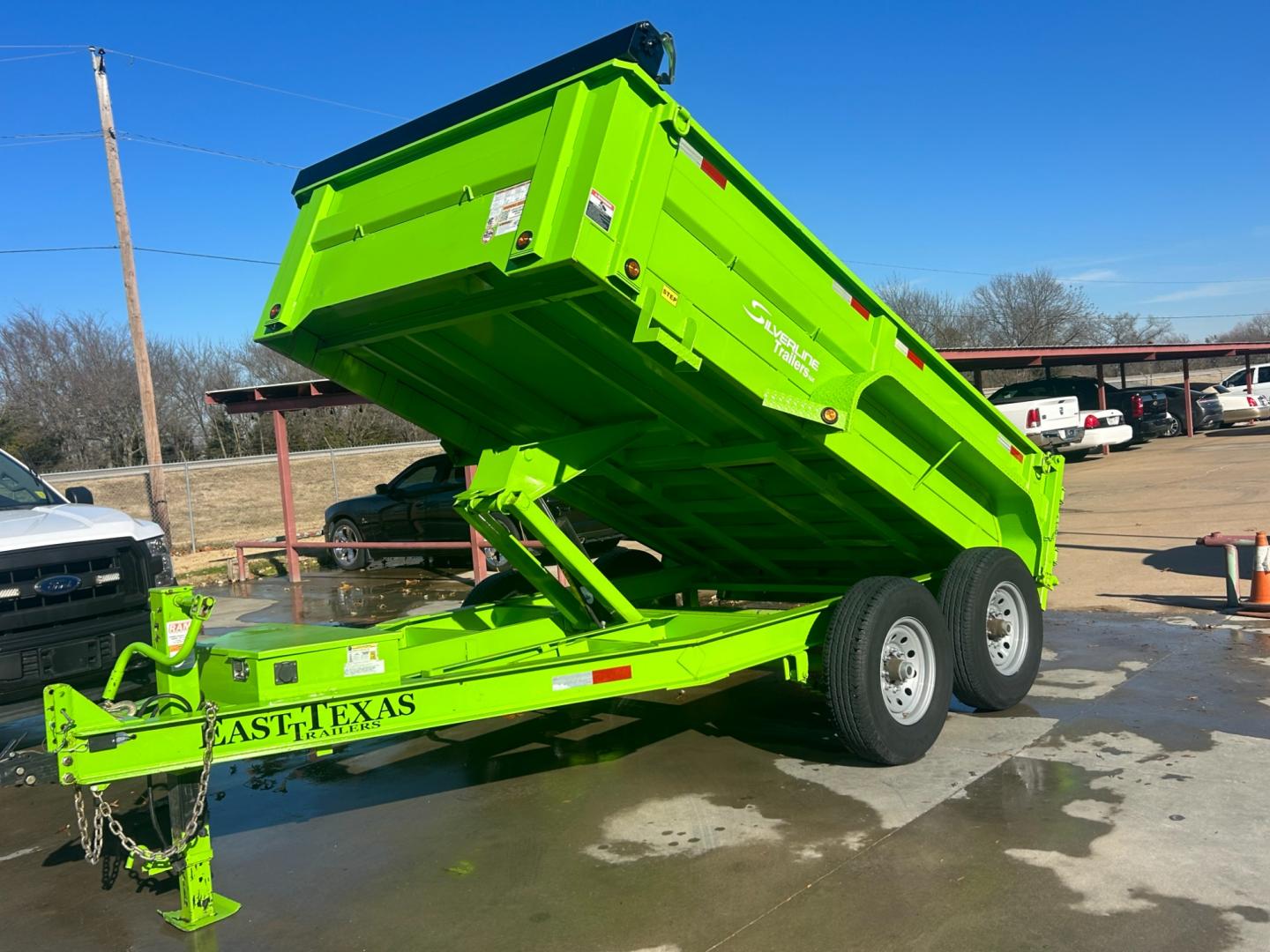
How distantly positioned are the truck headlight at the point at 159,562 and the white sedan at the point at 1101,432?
21817 mm

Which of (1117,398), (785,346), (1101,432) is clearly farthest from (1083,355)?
(785,346)

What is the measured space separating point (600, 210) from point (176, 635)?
2369 millimetres

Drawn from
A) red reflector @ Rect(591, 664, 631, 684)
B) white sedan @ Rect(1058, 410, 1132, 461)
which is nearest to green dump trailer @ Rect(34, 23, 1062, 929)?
red reflector @ Rect(591, 664, 631, 684)

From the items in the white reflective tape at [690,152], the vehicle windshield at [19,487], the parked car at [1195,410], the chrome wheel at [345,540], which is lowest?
the chrome wheel at [345,540]

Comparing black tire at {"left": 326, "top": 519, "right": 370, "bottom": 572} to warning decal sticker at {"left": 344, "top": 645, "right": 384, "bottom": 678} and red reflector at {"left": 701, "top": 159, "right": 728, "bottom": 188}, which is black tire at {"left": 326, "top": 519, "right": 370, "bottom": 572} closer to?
warning decal sticker at {"left": 344, "top": 645, "right": 384, "bottom": 678}

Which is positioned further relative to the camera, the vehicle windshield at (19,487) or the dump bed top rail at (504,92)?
the vehicle windshield at (19,487)

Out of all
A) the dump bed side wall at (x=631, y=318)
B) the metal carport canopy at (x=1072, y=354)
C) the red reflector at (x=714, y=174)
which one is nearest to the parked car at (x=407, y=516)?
the metal carport canopy at (x=1072, y=354)

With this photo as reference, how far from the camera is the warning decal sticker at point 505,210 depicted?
426cm

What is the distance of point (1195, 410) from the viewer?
1281 inches

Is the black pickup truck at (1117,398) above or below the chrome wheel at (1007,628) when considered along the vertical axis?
above

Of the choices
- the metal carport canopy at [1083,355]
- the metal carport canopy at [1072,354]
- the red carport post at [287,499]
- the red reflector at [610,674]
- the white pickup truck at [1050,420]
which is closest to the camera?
the red reflector at [610,674]

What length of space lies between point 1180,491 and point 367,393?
15.6 meters

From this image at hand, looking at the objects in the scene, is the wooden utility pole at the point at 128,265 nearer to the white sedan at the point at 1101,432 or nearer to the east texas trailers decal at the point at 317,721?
the east texas trailers decal at the point at 317,721

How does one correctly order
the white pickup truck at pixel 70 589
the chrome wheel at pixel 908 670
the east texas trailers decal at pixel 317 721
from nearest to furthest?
the east texas trailers decal at pixel 317 721 → the chrome wheel at pixel 908 670 → the white pickup truck at pixel 70 589
